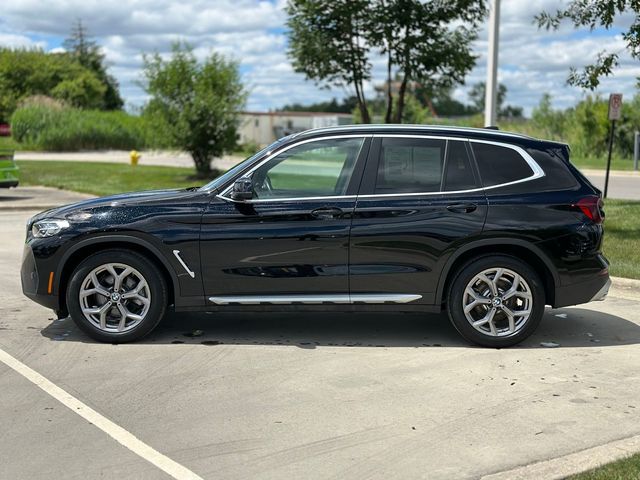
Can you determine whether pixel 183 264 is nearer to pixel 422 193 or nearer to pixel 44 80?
pixel 422 193

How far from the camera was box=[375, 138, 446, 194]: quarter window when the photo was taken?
6.80 meters

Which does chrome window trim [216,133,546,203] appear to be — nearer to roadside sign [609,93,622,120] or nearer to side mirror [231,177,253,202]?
side mirror [231,177,253,202]

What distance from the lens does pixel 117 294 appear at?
22.3 ft

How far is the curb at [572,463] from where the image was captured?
416 centimetres

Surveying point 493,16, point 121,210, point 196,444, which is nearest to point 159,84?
point 493,16

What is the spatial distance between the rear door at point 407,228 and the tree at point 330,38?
11.6 m

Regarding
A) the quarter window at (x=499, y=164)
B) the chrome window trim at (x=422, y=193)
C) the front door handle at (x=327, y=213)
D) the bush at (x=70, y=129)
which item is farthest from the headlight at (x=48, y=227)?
the bush at (x=70, y=129)

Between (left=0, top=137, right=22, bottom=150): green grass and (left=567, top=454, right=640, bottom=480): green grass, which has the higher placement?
(left=567, top=454, right=640, bottom=480): green grass

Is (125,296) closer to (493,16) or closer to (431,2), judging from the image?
(493,16)

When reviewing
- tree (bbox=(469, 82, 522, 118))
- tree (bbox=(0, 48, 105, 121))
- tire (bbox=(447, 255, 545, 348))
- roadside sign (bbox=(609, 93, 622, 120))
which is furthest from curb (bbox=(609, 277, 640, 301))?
tree (bbox=(469, 82, 522, 118))

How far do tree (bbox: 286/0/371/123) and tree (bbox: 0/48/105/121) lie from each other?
43894 mm

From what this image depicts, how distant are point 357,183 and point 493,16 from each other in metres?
9.56

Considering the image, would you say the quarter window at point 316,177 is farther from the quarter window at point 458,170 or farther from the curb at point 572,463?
the curb at point 572,463

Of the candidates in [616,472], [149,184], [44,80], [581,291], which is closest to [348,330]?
[581,291]
